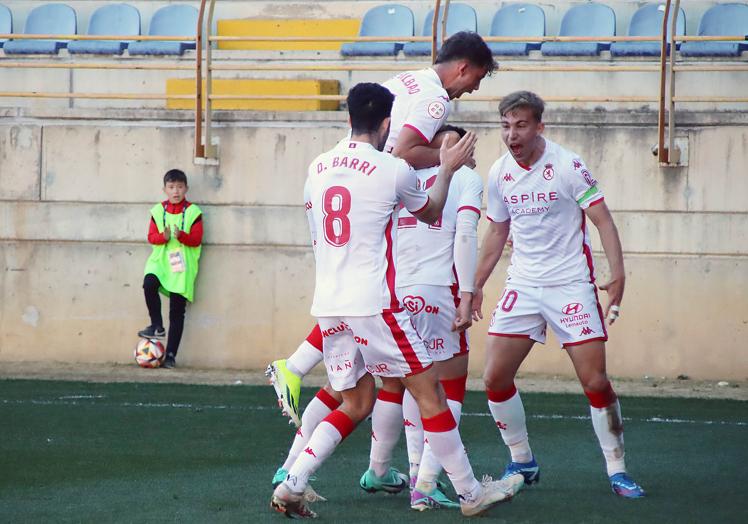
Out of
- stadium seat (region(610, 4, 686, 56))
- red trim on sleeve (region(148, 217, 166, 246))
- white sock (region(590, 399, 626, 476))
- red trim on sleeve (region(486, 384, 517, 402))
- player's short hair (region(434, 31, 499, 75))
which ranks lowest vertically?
white sock (region(590, 399, 626, 476))

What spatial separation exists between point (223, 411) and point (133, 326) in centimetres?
411

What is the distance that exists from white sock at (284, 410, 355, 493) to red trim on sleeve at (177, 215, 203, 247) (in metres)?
7.69

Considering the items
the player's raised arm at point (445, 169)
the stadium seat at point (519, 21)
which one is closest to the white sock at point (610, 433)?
the player's raised arm at point (445, 169)

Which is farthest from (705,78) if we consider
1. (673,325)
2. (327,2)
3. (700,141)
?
(327,2)

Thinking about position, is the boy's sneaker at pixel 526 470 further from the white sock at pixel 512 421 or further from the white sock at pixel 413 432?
the white sock at pixel 413 432

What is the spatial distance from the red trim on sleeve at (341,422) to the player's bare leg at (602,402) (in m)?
1.52

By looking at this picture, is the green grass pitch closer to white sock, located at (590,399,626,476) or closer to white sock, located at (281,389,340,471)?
white sock, located at (590,399,626,476)

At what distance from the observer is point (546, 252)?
737 cm

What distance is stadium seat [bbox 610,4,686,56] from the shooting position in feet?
49.6

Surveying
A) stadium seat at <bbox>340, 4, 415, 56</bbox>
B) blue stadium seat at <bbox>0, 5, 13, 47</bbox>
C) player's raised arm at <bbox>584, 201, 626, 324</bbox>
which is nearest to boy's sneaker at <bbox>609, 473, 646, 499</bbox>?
player's raised arm at <bbox>584, 201, 626, 324</bbox>

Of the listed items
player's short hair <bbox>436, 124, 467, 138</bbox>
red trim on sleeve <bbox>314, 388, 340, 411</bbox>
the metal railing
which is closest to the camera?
player's short hair <bbox>436, 124, 467, 138</bbox>

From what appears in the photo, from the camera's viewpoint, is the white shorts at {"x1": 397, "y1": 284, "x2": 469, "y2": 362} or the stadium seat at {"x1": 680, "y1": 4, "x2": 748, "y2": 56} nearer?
the white shorts at {"x1": 397, "y1": 284, "x2": 469, "y2": 362}

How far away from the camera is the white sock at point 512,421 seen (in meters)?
7.36

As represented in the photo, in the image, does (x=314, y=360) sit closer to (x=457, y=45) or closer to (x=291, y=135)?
(x=457, y=45)
